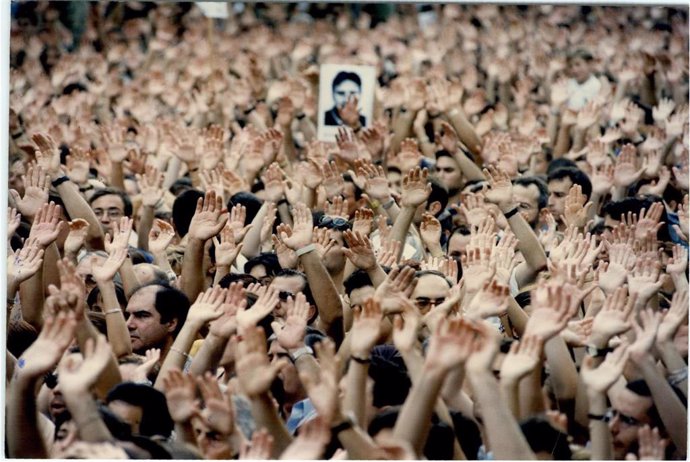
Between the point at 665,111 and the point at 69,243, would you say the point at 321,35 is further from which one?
the point at 69,243

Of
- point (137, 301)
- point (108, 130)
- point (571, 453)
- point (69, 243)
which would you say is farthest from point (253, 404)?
point (108, 130)

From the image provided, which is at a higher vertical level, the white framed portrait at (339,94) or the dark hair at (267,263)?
the white framed portrait at (339,94)

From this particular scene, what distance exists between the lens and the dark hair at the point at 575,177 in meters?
8.24

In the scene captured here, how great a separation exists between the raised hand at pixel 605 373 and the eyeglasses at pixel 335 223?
2340 millimetres

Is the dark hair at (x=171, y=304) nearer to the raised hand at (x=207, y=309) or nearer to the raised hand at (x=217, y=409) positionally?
the raised hand at (x=207, y=309)

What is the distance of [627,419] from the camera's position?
15.5ft

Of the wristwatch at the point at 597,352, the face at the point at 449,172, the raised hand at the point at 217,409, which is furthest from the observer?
the face at the point at 449,172

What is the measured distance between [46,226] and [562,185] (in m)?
3.64

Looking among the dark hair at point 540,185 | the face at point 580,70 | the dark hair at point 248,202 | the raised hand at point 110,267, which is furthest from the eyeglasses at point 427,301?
the face at point 580,70

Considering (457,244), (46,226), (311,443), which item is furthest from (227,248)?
(311,443)

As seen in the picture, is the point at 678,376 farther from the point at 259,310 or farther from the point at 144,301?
the point at 144,301

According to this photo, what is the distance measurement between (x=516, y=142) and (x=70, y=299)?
530 centimetres

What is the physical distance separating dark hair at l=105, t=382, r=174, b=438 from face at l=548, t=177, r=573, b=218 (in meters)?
4.02

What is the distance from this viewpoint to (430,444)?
174 inches
